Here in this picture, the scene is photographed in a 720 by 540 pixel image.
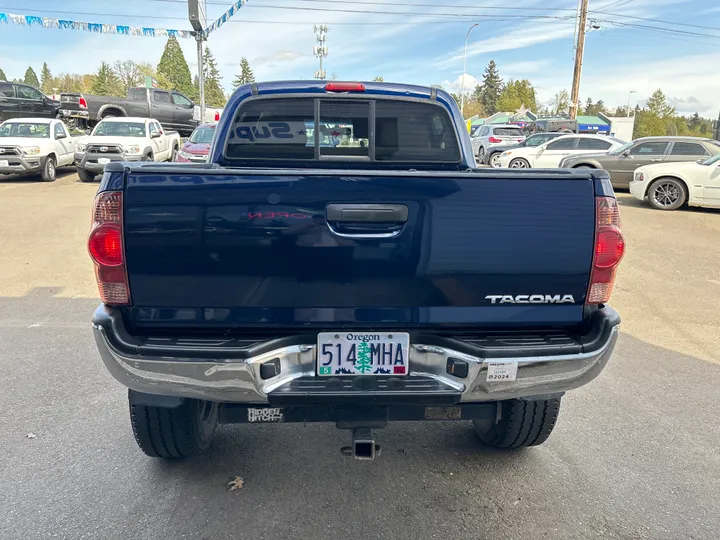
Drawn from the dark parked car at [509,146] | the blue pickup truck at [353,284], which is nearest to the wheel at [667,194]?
the dark parked car at [509,146]

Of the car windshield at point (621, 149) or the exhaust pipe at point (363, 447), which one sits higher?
the car windshield at point (621, 149)

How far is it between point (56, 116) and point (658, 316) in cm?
2463

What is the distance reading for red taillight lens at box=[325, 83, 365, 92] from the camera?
3.69 m

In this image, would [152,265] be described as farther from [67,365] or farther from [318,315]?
[67,365]

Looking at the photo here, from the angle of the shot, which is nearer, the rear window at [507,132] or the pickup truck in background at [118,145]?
the pickup truck in background at [118,145]

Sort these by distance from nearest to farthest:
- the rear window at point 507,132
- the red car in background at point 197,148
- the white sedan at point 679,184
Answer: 1. the white sedan at point 679,184
2. the red car in background at point 197,148
3. the rear window at point 507,132

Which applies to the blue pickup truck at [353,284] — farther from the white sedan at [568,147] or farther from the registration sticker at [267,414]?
the white sedan at [568,147]

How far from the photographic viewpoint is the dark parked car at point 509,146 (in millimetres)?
20328

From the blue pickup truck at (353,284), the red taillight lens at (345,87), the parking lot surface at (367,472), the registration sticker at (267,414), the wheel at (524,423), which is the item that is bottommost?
the parking lot surface at (367,472)

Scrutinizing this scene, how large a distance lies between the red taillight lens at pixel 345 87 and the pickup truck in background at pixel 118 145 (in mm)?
12569

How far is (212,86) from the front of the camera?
10388 centimetres

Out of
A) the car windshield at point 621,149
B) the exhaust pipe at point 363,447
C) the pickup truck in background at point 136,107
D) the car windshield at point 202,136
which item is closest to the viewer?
the exhaust pipe at point 363,447

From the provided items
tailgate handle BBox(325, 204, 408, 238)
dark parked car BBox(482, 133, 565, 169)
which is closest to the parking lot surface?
tailgate handle BBox(325, 204, 408, 238)

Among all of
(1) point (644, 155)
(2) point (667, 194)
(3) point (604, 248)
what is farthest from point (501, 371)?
(1) point (644, 155)
